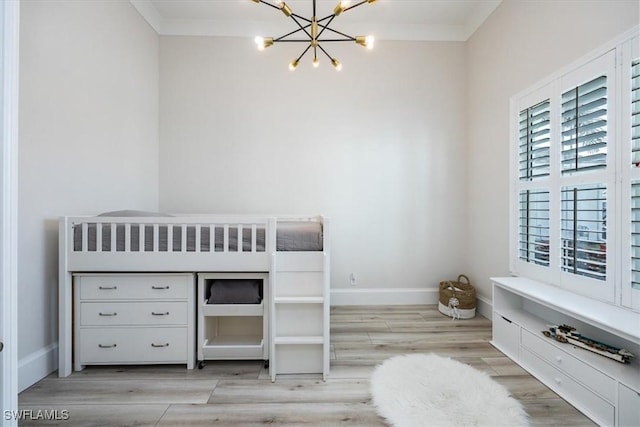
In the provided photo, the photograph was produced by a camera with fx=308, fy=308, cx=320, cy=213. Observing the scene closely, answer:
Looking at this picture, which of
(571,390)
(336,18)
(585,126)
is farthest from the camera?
(336,18)

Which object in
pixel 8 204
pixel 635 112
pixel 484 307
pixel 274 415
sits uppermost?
pixel 635 112

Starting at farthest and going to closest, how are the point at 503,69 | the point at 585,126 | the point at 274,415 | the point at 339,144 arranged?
the point at 339,144, the point at 503,69, the point at 585,126, the point at 274,415

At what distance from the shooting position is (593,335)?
1877 mm

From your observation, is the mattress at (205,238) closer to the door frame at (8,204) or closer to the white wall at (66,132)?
the white wall at (66,132)

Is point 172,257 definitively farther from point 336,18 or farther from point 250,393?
point 336,18

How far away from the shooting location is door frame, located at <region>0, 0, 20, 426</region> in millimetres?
879

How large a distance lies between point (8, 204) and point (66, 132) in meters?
1.62

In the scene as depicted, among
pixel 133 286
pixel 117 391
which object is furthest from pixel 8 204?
pixel 117 391

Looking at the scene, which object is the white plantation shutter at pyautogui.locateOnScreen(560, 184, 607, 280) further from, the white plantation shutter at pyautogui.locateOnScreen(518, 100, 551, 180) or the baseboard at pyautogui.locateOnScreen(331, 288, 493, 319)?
the baseboard at pyautogui.locateOnScreen(331, 288, 493, 319)

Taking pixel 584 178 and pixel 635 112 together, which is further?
pixel 584 178

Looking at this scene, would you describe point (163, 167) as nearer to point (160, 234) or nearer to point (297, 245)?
point (160, 234)

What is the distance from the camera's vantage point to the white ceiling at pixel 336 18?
305cm

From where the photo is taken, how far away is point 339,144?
11.2 ft

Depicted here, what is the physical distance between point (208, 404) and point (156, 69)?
129 inches
